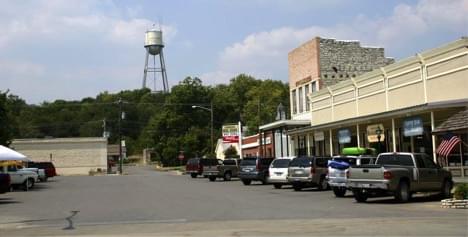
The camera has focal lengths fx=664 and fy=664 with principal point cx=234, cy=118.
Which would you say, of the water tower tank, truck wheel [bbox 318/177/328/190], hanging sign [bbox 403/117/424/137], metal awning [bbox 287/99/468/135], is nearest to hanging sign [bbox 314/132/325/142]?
metal awning [bbox 287/99/468/135]

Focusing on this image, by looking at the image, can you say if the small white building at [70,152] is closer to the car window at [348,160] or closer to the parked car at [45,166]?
the parked car at [45,166]

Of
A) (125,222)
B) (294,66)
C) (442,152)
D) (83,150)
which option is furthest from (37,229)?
(83,150)

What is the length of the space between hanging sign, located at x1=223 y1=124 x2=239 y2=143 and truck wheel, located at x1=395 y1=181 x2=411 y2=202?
54.2m

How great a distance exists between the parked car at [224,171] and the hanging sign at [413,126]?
2010cm

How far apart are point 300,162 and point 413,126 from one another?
5.67 metres

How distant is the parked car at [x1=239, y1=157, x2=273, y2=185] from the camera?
41.1 m

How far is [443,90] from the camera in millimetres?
31500

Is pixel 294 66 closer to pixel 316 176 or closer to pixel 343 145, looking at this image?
pixel 343 145

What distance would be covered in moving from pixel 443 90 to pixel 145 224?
19.0 m

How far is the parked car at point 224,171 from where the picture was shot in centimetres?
5050

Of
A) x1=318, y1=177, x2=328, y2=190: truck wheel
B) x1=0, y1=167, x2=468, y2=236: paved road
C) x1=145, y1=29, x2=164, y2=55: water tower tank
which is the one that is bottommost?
x1=0, y1=167, x2=468, y2=236: paved road

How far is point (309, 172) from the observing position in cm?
3175

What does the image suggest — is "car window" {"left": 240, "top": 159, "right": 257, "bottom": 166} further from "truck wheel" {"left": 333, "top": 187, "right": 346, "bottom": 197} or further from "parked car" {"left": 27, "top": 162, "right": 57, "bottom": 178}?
"parked car" {"left": 27, "top": 162, "right": 57, "bottom": 178}

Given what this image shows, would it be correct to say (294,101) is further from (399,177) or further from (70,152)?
(70,152)
